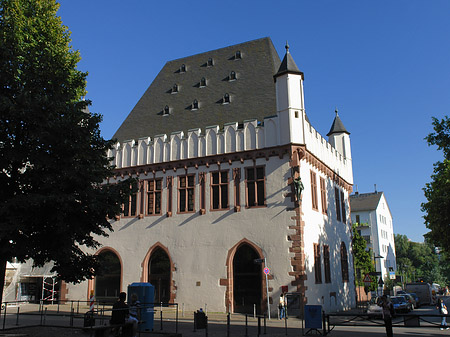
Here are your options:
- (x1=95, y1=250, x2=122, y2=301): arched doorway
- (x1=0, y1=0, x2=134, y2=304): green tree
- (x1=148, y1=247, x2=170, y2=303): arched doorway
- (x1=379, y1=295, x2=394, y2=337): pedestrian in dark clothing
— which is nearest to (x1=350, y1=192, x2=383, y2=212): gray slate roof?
(x1=148, y1=247, x2=170, y2=303): arched doorway

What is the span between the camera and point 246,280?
25266 mm

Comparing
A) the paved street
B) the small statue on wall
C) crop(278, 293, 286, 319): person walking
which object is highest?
the small statue on wall

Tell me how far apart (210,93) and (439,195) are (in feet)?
57.4

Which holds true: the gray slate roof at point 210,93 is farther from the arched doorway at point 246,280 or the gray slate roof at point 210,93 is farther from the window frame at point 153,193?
the arched doorway at point 246,280

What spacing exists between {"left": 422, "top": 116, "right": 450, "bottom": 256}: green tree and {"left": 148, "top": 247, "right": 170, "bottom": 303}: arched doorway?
18.3 m

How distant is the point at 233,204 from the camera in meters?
26.4

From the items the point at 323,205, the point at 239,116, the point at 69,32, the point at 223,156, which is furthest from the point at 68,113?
the point at 323,205

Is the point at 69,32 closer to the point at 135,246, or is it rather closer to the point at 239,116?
the point at 239,116

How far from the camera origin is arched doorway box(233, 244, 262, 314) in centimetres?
2483

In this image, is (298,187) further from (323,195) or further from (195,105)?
(195,105)

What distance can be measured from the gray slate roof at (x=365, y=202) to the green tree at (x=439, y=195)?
5123cm

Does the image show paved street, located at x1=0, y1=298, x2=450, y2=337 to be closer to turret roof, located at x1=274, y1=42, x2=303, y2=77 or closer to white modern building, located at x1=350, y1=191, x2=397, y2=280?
turret roof, located at x1=274, y1=42, x2=303, y2=77

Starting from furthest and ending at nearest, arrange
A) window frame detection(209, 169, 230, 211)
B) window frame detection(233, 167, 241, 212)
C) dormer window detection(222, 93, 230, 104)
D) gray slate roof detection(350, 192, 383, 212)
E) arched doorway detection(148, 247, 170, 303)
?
gray slate roof detection(350, 192, 383, 212) → dormer window detection(222, 93, 230, 104) → arched doorway detection(148, 247, 170, 303) → window frame detection(209, 169, 230, 211) → window frame detection(233, 167, 241, 212)

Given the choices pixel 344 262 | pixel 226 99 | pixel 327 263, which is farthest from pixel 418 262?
pixel 226 99
